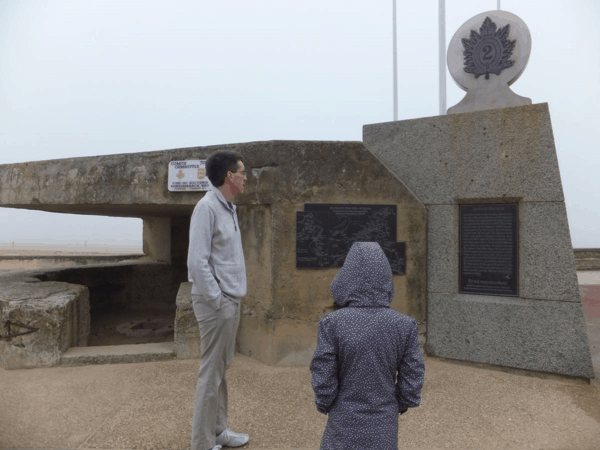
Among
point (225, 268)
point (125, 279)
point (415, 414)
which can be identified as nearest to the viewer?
point (225, 268)

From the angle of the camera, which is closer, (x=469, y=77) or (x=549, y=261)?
(x=549, y=261)

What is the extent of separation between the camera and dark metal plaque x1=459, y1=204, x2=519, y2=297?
449 cm

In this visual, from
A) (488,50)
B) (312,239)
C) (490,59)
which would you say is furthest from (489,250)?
(488,50)

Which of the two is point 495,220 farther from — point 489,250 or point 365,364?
point 365,364

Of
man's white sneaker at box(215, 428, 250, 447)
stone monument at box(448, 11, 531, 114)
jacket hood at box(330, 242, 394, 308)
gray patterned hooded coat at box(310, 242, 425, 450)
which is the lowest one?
man's white sneaker at box(215, 428, 250, 447)

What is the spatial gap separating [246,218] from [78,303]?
92.3 inches

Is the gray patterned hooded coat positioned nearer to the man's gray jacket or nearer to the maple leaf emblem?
the man's gray jacket

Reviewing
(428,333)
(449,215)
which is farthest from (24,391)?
(449,215)

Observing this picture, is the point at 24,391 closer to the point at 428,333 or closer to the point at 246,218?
the point at 246,218

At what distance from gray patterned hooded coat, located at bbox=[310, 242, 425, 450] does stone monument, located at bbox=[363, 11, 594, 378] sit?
11.1 ft

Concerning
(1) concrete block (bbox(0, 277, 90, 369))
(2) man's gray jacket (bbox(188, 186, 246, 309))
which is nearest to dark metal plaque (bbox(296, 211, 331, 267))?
(2) man's gray jacket (bbox(188, 186, 246, 309))

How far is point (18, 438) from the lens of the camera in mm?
2949

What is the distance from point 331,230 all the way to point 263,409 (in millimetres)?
1982

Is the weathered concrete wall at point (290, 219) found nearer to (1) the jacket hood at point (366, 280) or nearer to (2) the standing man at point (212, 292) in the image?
(2) the standing man at point (212, 292)
